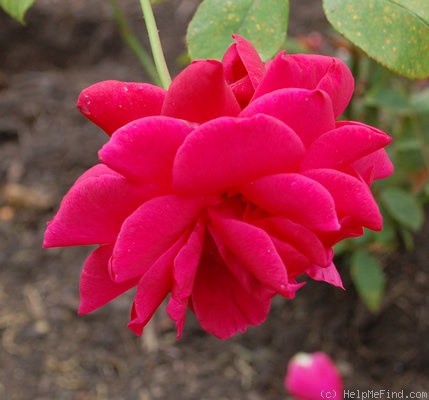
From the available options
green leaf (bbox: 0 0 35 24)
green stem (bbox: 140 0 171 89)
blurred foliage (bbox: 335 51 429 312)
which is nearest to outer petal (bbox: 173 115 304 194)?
green stem (bbox: 140 0 171 89)

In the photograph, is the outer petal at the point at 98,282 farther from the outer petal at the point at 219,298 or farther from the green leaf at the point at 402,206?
the green leaf at the point at 402,206

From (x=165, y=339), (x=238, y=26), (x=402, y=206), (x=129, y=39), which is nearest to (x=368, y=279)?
(x=402, y=206)

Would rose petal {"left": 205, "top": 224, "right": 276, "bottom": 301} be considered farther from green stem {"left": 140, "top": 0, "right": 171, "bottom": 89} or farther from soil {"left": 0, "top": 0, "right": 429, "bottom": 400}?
soil {"left": 0, "top": 0, "right": 429, "bottom": 400}

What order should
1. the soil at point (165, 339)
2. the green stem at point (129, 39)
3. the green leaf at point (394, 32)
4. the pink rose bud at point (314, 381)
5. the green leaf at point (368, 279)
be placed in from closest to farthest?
the green leaf at point (394, 32)
the green stem at point (129, 39)
the pink rose bud at point (314, 381)
the green leaf at point (368, 279)
the soil at point (165, 339)

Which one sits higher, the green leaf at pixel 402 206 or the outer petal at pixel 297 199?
the outer petal at pixel 297 199

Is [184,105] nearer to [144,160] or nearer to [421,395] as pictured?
[144,160]

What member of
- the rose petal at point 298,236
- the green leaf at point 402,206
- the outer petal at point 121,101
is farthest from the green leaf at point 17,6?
the green leaf at point 402,206

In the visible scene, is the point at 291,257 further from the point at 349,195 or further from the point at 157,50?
the point at 157,50
